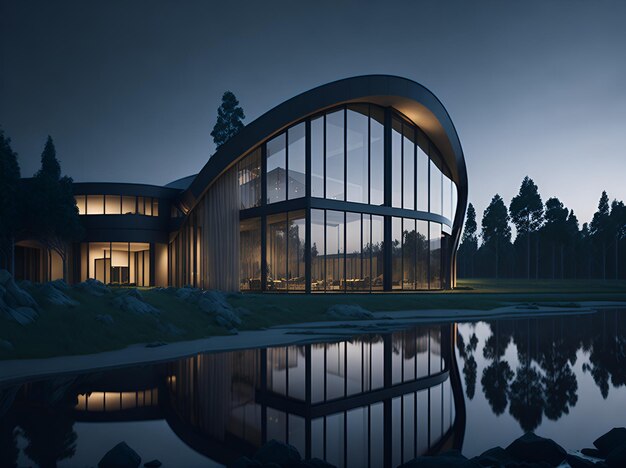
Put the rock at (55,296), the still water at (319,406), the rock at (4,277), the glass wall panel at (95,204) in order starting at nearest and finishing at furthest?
the still water at (319,406) < the rock at (4,277) < the rock at (55,296) < the glass wall panel at (95,204)

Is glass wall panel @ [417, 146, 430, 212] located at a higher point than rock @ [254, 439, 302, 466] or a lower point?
higher

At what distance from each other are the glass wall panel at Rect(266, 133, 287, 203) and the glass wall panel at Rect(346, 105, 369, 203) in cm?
406

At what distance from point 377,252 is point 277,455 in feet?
89.0

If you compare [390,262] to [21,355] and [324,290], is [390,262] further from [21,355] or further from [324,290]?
[21,355]

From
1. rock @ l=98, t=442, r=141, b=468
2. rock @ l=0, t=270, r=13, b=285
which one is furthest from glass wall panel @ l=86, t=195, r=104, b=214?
rock @ l=98, t=442, r=141, b=468

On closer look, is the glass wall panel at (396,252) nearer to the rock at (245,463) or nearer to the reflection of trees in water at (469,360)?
the reflection of trees in water at (469,360)

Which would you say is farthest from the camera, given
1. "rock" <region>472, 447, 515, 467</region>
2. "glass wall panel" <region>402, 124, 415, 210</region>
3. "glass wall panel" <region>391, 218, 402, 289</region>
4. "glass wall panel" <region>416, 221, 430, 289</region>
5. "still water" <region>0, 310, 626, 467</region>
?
"glass wall panel" <region>416, 221, 430, 289</region>

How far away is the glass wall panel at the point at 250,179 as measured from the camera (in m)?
31.3

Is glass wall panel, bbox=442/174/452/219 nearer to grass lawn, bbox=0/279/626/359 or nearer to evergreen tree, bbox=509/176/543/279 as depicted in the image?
grass lawn, bbox=0/279/626/359

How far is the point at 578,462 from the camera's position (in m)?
4.54

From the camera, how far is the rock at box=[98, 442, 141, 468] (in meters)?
4.50

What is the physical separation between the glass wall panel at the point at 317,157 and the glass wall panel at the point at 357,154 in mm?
1913

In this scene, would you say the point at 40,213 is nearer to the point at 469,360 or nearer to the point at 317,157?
the point at 317,157

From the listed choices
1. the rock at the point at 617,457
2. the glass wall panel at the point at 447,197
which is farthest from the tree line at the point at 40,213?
the rock at the point at 617,457
